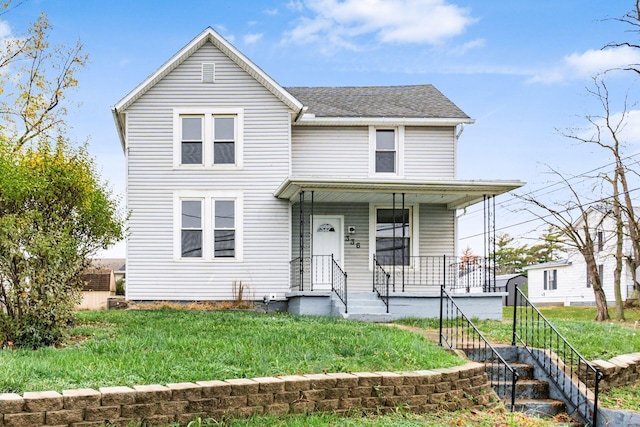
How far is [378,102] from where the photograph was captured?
20.1 m

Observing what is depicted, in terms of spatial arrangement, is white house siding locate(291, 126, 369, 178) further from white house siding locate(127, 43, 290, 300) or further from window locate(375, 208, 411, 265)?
window locate(375, 208, 411, 265)

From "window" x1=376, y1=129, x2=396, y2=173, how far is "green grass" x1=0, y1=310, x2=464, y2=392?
336 inches

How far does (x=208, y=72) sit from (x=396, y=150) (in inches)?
225

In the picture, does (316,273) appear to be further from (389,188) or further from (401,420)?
(401,420)

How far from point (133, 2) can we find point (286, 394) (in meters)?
8.69

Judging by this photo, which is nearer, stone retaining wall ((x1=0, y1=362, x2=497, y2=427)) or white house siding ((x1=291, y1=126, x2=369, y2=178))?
stone retaining wall ((x1=0, y1=362, x2=497, y2=427))

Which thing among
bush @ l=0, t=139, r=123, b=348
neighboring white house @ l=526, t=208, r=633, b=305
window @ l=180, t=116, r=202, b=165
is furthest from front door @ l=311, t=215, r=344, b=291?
neighboring white house @ l=526, t=208, r=633, b=305

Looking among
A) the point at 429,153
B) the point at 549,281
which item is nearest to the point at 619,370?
the point at 429,153

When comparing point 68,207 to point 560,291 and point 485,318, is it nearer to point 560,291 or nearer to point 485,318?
point 485,318

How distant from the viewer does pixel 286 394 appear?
6.37 m

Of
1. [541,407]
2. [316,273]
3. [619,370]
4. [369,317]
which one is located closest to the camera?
[541,407]

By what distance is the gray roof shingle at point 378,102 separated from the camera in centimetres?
1884

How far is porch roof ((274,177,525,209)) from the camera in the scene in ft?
50.3

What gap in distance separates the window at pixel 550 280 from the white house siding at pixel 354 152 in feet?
85.2
